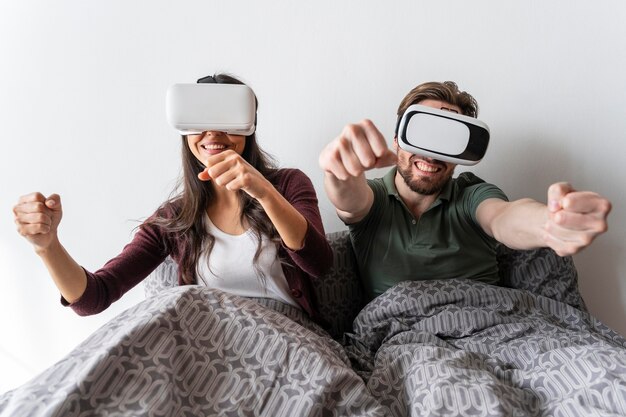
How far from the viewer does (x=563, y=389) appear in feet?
2.43

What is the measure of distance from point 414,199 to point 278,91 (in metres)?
0.53

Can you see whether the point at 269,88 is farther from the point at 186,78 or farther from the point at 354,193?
the point at 354,193

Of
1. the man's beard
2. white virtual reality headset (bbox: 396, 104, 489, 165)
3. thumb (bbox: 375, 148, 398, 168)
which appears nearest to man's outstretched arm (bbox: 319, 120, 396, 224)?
thumb (bbox: 375, 148, 398, 168)

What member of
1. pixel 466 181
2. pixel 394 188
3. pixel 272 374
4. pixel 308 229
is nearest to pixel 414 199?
pixel 394 188

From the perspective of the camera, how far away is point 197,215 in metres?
1.14

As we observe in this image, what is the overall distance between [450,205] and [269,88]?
63 centimetres

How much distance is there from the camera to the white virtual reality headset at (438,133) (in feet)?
2.94

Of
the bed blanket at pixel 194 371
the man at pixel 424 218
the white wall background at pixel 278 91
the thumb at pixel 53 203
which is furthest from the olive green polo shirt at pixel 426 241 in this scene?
the thumb at pixel 53 203

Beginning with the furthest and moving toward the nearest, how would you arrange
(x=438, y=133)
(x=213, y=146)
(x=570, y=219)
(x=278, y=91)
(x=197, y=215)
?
1. (x=278, y=91)
2. (x=197, y=215)
3. (x=213, y=146)
4. (x=438, y=133)
5. (x=570, y=219)

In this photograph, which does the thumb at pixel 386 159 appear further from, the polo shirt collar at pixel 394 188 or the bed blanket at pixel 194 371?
the polo shirt collar at pixel 394 188

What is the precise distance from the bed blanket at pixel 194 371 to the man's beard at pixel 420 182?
19.8 inches

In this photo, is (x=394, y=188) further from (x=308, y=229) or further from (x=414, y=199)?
(x=308, y=229)

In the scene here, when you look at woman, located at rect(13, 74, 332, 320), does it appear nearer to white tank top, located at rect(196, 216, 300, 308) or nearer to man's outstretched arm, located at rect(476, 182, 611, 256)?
white tank top, located at rect(196, 216, 300, 308)

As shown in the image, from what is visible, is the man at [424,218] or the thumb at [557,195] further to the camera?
the man at [424,218]
